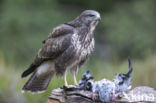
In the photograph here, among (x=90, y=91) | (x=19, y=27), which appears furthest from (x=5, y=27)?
(x=90, y=91)

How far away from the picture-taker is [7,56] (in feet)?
40.0

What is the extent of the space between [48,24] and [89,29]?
704 centimetres

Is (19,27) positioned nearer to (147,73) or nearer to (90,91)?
(147,73)

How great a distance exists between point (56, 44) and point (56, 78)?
1.97 metres

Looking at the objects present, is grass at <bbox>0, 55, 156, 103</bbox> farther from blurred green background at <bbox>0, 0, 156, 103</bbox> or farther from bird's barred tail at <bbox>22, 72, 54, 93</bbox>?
bird's barred tail at <bbox>22, 72, 54, 93</bbox>

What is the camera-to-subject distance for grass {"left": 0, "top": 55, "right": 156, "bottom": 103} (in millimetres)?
8984

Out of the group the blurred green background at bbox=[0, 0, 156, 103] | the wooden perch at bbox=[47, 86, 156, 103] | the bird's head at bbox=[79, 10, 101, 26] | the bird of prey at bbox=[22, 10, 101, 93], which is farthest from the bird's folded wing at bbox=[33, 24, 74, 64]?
the blurred green background at bbox=[0, 0, 156, 103]

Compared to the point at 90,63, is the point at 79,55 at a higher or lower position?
lower

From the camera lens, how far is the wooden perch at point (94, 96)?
6.36 m

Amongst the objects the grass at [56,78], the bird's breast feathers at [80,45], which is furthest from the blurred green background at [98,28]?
the bird's breast feathers at [80,45]

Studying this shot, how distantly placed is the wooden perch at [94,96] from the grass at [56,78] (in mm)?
2272

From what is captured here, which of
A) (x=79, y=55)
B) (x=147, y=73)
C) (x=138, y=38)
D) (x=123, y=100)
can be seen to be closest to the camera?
(x=123, y=100)

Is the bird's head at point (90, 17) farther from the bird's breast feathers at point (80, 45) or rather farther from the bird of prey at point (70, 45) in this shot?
the bird's breast feathers at point (80, 45)

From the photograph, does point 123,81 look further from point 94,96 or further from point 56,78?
point 56,78
